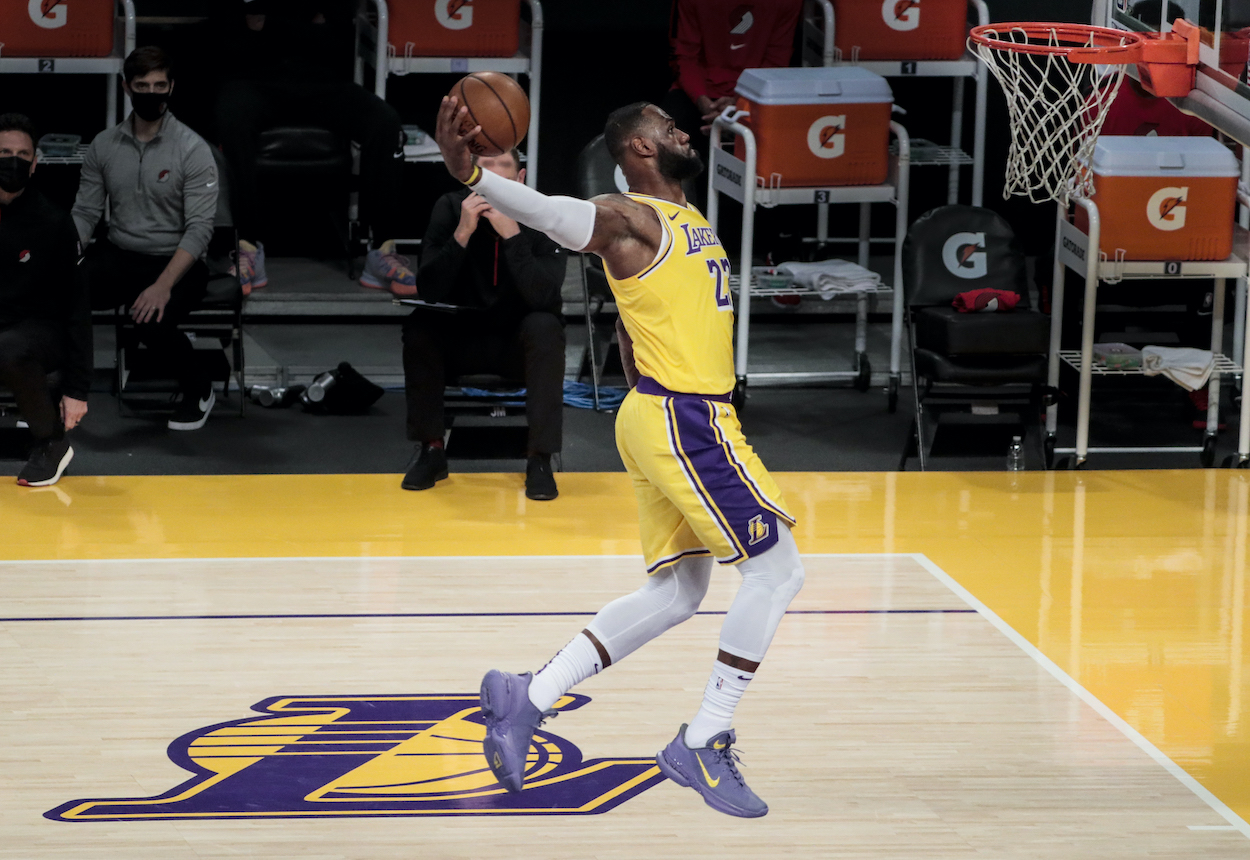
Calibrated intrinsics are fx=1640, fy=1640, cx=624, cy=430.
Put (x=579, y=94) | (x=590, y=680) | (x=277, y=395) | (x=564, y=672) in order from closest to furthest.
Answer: (x=564, y=672) < (x=590, y=680) < (x=277, y=395) < (x=579, y=94)

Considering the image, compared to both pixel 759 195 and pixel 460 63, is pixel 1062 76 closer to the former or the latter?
pixel 759 195

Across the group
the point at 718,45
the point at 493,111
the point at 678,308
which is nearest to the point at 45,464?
the point at 493,111

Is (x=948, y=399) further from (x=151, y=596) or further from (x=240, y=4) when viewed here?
(x=240, y=4)

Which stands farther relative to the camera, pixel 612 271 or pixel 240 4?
pixel 240 4

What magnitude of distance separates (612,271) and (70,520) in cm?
289

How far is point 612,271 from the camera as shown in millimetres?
3559

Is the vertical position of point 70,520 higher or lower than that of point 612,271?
lower

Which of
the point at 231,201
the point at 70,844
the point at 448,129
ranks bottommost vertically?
the point at 70,844

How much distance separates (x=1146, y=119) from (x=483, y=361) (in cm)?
311

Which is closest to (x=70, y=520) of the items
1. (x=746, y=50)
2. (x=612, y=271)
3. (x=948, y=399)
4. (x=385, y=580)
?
(x=385, y=580)

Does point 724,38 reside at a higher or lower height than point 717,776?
higher

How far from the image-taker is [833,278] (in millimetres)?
7277

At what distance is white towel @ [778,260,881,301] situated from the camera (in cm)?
725

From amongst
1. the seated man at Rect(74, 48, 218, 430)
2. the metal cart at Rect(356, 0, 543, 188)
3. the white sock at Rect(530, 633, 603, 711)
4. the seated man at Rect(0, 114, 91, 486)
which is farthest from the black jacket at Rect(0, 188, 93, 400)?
the white sock at Rect(530, 633, 603, 711)
